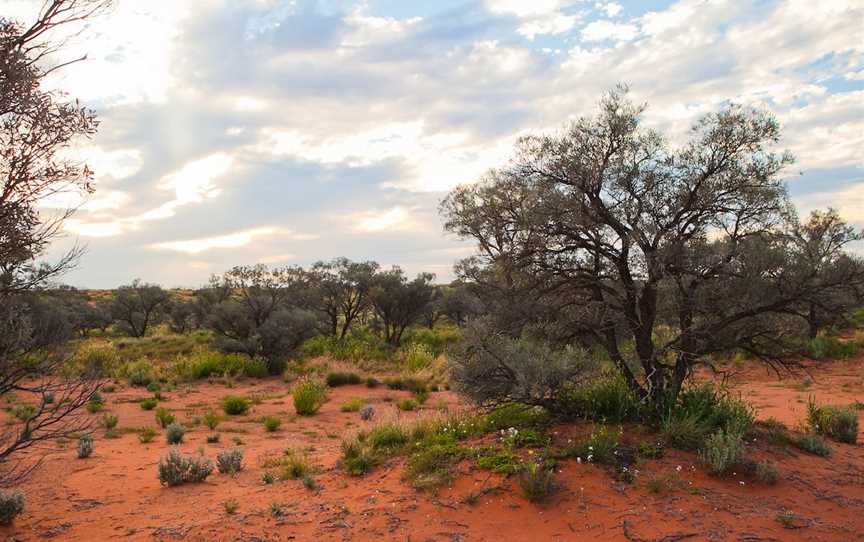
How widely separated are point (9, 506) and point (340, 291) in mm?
28033

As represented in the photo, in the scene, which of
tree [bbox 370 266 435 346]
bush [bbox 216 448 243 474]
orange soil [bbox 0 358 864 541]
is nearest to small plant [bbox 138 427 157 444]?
orange soil [bbox 0 358 864 541]

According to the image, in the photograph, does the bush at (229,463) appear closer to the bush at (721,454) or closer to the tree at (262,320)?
the bush at (721,454)

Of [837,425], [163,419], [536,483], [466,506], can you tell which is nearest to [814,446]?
[837,425]

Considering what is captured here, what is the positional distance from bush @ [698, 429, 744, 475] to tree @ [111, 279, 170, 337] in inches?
1616

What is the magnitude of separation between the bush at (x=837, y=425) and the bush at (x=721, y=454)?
440cm

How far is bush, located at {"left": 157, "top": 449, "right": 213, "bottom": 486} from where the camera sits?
31.2 feet

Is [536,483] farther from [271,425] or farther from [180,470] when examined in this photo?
[271,425]

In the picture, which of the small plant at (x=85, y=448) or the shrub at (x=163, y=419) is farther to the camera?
the shrub at (x=163, y=419)

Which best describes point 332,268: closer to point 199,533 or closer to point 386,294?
point 386,294

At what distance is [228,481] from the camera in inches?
383

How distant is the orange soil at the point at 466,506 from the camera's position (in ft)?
22.9

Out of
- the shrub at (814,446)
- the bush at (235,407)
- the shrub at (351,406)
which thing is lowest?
the shrub at (351,406)

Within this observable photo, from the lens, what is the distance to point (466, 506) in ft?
25.1

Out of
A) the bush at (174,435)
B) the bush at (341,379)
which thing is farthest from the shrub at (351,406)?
the bush at (174,435)
